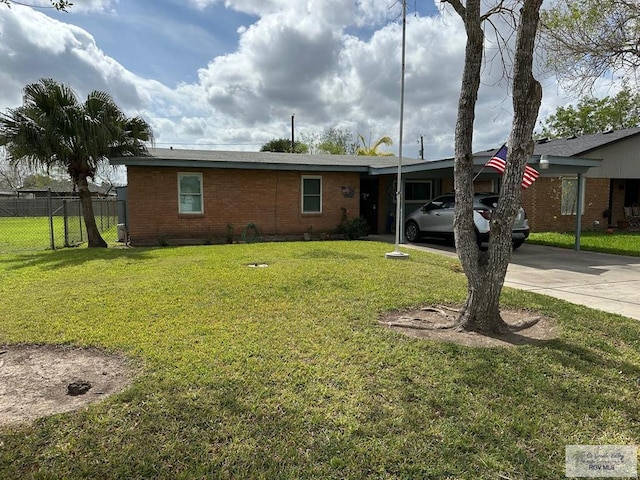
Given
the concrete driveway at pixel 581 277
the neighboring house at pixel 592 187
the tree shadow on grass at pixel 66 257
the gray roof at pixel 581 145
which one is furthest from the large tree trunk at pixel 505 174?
the neighboring house at pixel 592 187

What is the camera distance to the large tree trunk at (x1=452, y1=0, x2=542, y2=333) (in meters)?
4.10

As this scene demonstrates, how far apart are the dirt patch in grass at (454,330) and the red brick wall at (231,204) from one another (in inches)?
361

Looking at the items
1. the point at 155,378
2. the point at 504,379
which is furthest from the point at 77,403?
the point at 504,379

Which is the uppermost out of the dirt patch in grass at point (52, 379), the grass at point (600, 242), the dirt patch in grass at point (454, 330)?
the grass at point (600, 242)

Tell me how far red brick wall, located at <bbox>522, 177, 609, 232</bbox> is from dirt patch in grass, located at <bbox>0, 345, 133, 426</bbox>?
17022 mm

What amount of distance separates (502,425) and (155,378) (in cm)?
258

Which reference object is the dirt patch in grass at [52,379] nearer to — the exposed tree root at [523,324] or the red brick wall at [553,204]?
the exposed tree root at [523,324]

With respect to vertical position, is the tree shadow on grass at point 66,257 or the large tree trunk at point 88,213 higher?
the large tree trunk at point 88,213

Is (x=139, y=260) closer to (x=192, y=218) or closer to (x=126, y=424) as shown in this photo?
(x=192, y=218)

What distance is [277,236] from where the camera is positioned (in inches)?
555

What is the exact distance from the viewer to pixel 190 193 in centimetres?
1306

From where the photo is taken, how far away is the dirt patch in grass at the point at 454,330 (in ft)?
14.1

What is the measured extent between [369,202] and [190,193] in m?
7.34

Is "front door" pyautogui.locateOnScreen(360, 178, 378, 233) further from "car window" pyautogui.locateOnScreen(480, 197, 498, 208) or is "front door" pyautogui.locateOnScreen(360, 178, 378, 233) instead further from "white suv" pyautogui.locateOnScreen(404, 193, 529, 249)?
"car window" pyautogui.locateOnScreen(480, 197, 498, 208)
